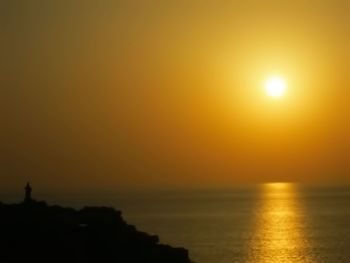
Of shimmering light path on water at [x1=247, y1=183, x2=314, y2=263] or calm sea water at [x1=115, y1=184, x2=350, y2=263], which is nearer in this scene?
shimmering light path on water at [x1=247, y1=183, x2=314, y2=263]

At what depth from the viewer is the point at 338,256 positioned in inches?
3526

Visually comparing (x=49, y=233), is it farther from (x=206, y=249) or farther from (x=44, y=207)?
(x=206, y=249)

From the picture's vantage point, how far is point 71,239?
122 feet

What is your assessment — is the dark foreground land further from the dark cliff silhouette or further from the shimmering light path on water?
the shimmering light path on water

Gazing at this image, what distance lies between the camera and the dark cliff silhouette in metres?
34.4

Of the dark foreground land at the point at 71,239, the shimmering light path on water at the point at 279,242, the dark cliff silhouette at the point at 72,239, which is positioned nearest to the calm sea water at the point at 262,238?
the shimmering light path on water at the point at 279,242

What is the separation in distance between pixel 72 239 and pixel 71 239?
10 cm

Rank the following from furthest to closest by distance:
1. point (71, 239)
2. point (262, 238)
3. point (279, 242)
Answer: point (262, 238)
point (279, 242)
point (71, 239)

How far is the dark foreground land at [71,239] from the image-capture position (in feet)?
113

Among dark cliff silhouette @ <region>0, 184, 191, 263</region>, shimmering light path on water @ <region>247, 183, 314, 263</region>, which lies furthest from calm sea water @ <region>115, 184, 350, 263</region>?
dark cliff silhouette @ <region>0, 184, 191, 263</region>

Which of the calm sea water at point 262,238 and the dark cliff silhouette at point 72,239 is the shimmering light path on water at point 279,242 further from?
the dark cliff silhouette at point 72,239

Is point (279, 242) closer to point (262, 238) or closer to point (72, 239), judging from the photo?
point (262, 238)

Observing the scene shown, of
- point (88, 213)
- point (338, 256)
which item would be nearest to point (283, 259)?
point (338, 256)

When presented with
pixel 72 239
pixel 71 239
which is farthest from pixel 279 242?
pixel 71 239
